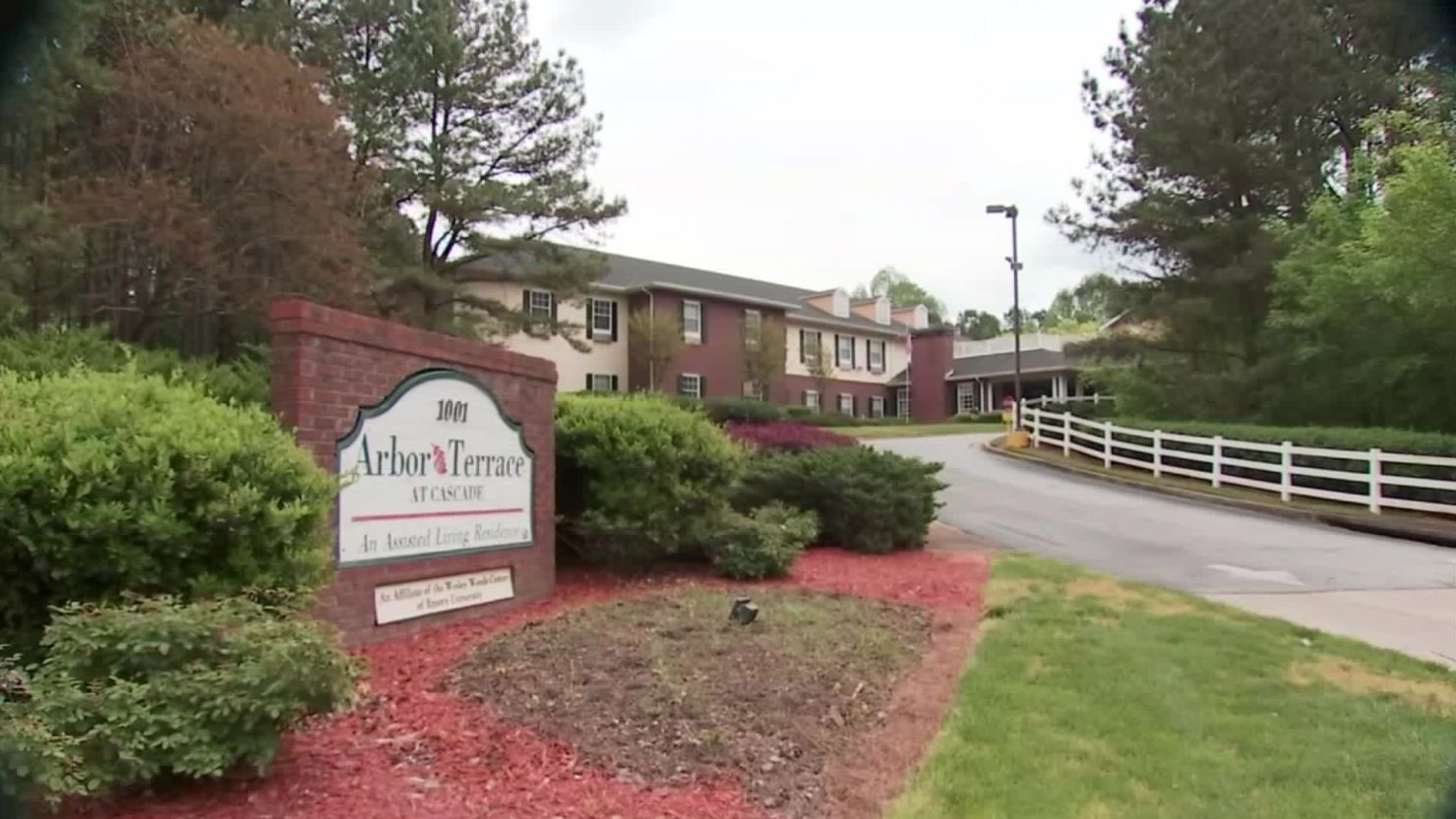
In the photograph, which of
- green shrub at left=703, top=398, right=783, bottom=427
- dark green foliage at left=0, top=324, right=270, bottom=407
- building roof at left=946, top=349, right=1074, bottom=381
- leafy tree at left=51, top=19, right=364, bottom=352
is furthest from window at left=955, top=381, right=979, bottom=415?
dark green foliage at left=0, top=324, right=270, bottom=407

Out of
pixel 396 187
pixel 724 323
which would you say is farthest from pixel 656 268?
pixel 396 187

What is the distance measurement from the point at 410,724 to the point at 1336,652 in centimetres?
528

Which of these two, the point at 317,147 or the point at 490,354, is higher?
the point at 317,147

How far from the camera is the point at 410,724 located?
4.16 meters

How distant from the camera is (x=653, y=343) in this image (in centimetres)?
3400

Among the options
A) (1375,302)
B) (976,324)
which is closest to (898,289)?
(976,324)

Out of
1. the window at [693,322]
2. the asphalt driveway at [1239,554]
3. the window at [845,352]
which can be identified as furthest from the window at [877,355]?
the asphalt driveway at [1239,554]

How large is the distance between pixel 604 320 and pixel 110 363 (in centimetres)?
2846

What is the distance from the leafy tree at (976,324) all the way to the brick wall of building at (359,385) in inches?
3677

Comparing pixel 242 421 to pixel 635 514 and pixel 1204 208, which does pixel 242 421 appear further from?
pixel 1204 208

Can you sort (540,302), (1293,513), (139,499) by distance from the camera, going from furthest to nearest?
(540,302) → (1293,513) → (139,499)

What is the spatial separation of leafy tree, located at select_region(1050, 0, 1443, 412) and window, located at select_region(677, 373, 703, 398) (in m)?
16.0

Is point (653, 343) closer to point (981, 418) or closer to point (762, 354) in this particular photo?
point (762, 354)

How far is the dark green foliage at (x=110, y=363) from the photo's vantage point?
625 centimetres
